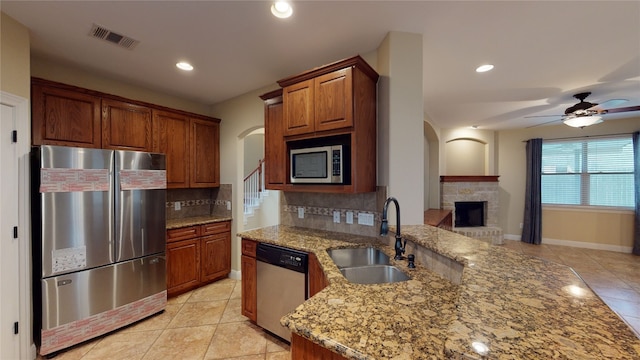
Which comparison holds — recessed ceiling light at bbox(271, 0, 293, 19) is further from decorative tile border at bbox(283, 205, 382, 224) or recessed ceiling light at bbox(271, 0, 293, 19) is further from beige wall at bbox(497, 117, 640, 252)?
beige wall at bbox(497, 117, 640, 252)

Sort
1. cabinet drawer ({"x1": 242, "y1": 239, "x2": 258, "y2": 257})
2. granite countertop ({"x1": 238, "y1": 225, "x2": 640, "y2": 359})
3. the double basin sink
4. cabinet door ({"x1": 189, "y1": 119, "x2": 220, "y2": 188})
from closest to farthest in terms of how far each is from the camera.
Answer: granite countertop ({"x1": 238, "y1": 225, "x2": 640, "y2": 359}) < the double basin sink < cabinet drawer ({"x1": 242, "y1": 239, "x2": 258, "y2": 257}) < cabinet door ({"x1": 189, "y1": 119, "x2": 220, "y2": 188})

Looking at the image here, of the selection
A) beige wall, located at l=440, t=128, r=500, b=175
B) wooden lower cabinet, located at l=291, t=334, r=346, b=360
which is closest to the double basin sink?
wooden lower cabinet, located at l=291, t=334, r=346, b=360

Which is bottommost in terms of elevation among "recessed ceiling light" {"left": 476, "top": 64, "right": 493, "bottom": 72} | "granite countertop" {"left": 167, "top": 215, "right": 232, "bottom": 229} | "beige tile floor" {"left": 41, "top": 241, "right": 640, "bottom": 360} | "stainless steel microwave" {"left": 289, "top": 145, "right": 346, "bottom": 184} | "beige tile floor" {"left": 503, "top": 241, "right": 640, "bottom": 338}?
"beige tile floor" {"left": 503, "top": 241, "right": 640, "bottom": 338}

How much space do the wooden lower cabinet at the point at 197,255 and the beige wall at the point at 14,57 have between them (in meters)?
1.84

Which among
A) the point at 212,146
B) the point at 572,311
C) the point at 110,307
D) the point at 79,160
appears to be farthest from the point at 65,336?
the point at 572,311

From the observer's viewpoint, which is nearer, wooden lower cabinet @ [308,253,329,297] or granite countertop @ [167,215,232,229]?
wooden lower cabinet @ [308,253,329,297]

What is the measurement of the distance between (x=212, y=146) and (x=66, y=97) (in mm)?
1637

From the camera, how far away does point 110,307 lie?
2.40 metres

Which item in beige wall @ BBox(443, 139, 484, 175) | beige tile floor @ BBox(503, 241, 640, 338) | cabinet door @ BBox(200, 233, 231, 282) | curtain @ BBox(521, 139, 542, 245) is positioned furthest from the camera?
beige wall @ BBox(443, 139, 484, 175)

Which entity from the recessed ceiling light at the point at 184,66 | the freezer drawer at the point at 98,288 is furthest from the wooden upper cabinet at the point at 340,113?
the freezer drawer at the point at 98,288

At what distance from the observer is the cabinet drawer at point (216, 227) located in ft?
11.3

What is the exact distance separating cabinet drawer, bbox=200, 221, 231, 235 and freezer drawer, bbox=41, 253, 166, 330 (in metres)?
0.68

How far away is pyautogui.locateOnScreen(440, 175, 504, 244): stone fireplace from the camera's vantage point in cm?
590

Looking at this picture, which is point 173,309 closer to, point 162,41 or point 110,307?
point 110,307
